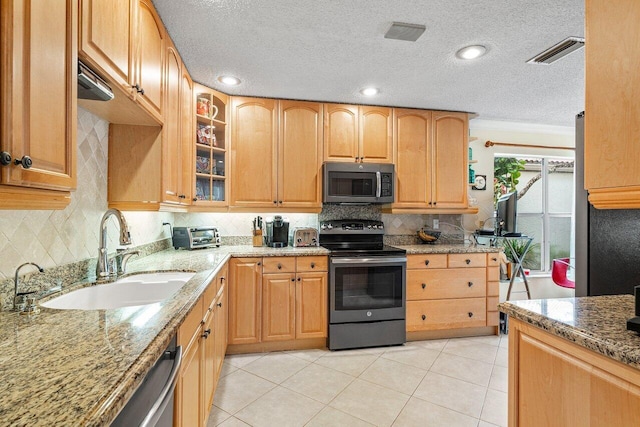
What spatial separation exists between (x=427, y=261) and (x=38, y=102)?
A: 296cm

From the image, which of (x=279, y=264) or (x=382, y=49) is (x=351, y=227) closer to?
(x=279, y=264)

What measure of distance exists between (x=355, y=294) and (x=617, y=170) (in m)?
2.22

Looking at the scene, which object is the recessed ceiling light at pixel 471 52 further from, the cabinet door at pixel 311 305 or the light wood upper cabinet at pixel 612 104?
the cabinet door at pixel 311 305

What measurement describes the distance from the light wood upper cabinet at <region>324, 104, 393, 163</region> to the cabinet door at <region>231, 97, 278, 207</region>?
55 centimetres

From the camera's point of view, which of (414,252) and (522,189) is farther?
(522,189)

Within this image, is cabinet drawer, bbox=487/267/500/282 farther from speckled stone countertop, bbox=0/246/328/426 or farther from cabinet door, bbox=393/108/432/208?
speckled stone countertop, bbox=0/246/328/426

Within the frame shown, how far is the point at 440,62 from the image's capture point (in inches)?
92.2

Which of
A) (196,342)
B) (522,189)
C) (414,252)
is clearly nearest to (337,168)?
(414,252)

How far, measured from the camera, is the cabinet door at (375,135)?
3256 mm

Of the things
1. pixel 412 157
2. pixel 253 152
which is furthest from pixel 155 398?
pixel 412 157

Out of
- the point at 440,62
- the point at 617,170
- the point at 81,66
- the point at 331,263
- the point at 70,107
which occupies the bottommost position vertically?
the point at 331,263

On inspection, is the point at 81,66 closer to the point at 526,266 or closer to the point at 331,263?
the point at 331,263

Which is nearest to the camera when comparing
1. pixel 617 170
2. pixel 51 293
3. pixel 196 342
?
pixel 617 170

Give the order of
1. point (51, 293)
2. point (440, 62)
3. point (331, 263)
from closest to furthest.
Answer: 1. point (51, 293)
2. point (440, 62)
3. point (331, 263)
